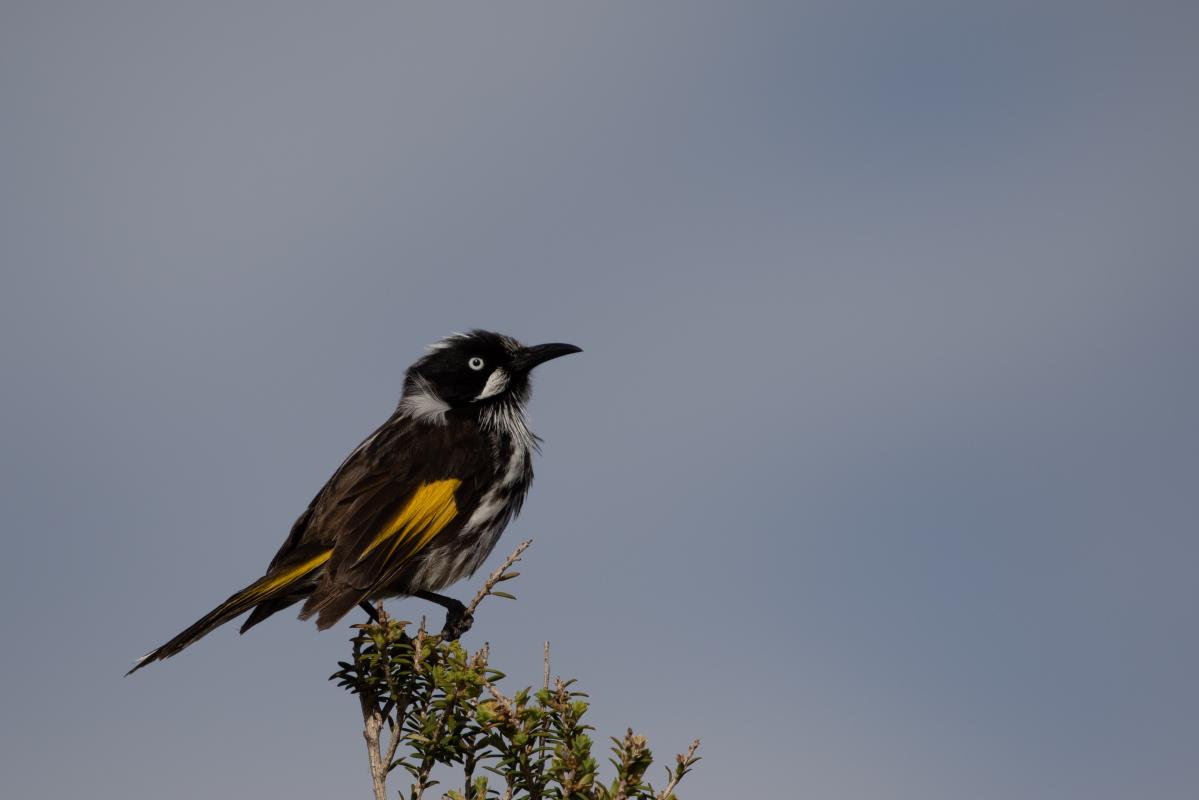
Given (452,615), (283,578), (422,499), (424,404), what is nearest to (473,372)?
(424,404)

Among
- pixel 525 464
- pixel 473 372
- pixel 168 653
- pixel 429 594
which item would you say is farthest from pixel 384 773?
pixel 473 372

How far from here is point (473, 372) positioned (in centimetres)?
871

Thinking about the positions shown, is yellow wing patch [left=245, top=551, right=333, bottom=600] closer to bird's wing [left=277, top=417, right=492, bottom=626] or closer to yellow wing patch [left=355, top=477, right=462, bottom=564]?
bird's wing [left=277, top=417, right=492, bottom=626]

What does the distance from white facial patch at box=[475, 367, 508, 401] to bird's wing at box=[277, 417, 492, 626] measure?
0.48m

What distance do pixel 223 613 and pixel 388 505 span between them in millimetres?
1191

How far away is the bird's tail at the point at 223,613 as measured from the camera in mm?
6344

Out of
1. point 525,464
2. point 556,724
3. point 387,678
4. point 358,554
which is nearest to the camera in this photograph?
point 556,724

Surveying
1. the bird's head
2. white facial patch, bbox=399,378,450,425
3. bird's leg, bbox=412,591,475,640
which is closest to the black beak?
the bird's head

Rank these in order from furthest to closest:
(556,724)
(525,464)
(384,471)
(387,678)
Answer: (525,464)
(384,471)
(387,678)
(556,724)

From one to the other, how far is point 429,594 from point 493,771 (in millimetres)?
2941

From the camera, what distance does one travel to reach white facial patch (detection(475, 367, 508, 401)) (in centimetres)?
867

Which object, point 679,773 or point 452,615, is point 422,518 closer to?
point 452,615

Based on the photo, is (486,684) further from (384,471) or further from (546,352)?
(546,352)

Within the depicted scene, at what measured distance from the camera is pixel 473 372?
8711 mm
